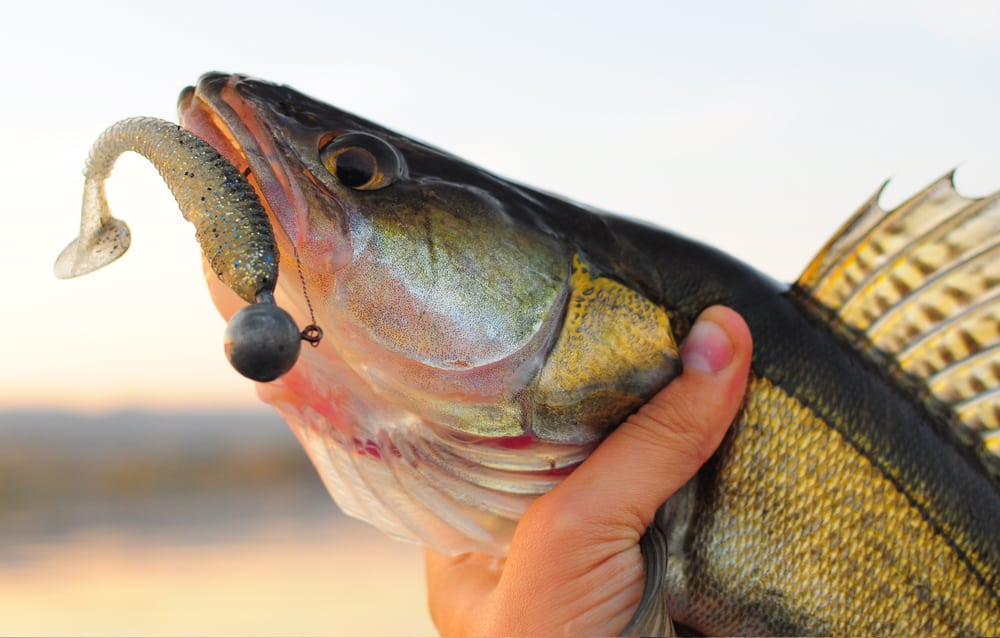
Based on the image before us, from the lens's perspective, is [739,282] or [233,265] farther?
[739,282]

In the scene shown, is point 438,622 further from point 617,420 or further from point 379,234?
point 379,234

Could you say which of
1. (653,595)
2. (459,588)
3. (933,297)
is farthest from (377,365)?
(933,297)

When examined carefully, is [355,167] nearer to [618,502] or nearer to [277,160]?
[277,160]

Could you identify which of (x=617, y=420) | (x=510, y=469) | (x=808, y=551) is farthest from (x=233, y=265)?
(x=808, y=551)

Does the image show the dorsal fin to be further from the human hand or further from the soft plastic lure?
the soft plastic lure

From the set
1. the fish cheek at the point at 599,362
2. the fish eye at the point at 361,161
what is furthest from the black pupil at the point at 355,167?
the fish cheek at the point at 599,362

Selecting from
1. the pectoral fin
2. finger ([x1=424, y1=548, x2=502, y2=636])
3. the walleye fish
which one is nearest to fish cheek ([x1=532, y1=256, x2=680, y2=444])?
the walleye fish
